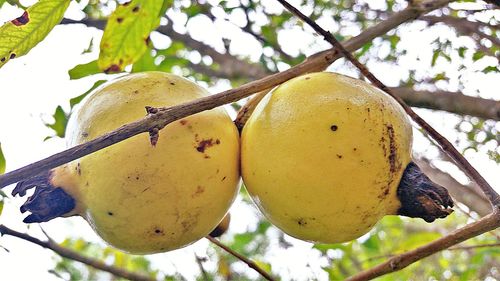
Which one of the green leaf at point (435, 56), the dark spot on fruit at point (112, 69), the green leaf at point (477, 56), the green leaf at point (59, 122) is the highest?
the dark spot on fruit at point (112, 69)

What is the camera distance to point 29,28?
136 cm

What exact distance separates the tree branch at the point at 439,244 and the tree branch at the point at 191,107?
19.4 inches

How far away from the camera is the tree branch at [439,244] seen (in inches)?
42.6

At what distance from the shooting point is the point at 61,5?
137 centimetres

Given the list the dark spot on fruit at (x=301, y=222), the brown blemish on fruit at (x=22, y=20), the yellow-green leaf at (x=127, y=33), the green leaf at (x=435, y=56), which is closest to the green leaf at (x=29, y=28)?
the brown blemish on fruit at (x=22, y=20)

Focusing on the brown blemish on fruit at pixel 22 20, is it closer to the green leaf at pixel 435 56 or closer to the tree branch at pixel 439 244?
the tree branch at pixel 439 244

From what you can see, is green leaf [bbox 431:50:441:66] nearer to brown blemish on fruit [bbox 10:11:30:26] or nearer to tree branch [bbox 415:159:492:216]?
tree branch [bbox 415:159:492:216]

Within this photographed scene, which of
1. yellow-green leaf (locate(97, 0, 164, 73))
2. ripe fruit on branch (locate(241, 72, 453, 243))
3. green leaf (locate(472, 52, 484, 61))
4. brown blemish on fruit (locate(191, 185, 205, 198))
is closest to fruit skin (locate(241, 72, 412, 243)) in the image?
ripe fruit on branch (locate(241, 72, 453, 243))

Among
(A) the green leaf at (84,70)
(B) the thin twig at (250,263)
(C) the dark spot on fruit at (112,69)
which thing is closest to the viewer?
(B) the thin twig at (250,263)

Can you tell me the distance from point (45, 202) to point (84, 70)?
0.73 meters

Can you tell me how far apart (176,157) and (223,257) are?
167 cm

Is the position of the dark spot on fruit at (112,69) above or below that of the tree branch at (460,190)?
above

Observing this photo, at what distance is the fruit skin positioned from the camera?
1.08 meters

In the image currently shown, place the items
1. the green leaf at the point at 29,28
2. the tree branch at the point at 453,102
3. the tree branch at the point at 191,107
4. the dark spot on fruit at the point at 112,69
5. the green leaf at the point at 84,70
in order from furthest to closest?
the tree branch at the point at 453,102 < the green leaf at the point at 84,70 < the dark spot on fruit at the point at 112,69 < the green leaf at the point at 29,28 < the tree branch at the point at 191,107
